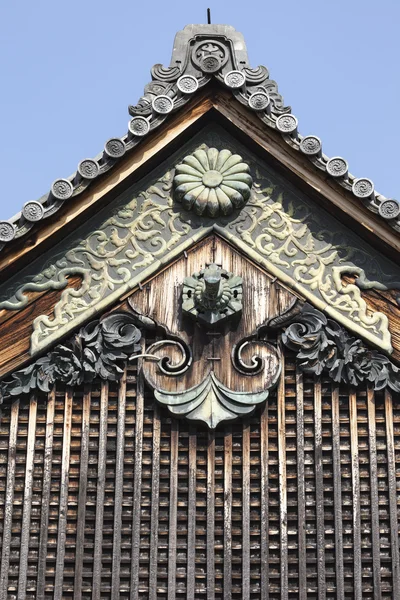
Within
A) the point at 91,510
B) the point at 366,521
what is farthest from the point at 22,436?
the point at 366,521

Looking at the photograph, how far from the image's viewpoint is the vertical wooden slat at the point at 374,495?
16.1m

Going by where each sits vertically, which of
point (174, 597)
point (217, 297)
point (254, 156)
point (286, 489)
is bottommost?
point (174, 597)

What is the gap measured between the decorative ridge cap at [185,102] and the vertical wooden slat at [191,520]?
2765 millimetres

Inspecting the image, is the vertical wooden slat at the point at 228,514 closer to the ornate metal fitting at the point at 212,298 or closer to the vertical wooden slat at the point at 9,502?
the ornate metal fitting at the point at 212,298

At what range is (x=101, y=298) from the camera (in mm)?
17125

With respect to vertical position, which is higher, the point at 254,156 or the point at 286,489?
the point at 254,156

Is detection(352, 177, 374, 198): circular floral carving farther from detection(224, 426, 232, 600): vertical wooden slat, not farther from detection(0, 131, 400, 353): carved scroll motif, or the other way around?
detection(224, 426, 232, 600): vertical wooden slat

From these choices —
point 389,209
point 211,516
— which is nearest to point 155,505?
point 211,516

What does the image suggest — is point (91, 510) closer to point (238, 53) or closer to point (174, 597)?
point (174, 597)

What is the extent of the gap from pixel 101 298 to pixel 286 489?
2746 mm

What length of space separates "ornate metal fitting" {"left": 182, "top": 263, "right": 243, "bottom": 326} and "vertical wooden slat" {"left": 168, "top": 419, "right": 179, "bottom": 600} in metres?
1.13

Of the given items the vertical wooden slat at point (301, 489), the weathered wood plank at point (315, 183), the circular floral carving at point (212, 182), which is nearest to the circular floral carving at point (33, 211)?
the circular floral carving at point (212, 182)

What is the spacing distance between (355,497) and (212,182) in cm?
367

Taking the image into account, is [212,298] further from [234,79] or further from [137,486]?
[234,79]
